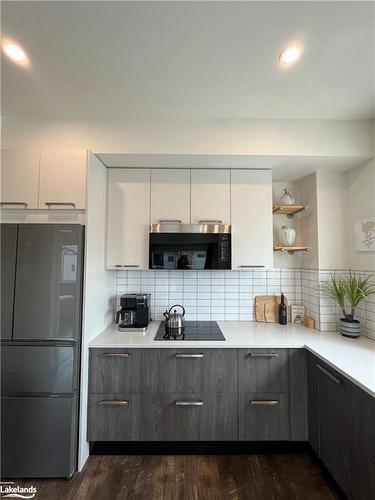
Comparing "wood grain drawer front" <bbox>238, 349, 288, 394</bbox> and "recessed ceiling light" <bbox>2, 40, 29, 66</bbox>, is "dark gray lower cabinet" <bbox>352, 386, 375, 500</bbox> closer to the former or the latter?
"wood grain drawer front" <bbox>238, 349, 288, 394</bbox>

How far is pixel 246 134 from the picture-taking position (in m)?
1.98

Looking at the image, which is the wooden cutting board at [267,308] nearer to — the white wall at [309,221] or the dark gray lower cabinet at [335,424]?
the white wall at [309,221]

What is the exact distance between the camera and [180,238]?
85.1 inches

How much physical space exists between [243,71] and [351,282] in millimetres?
1857

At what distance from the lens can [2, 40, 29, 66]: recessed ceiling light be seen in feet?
4.51

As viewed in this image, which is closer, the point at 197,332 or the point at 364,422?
the point at 364,422

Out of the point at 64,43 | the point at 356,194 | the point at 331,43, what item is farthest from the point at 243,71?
the point at 356,194

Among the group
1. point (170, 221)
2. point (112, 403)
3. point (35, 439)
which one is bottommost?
point (35, 439)

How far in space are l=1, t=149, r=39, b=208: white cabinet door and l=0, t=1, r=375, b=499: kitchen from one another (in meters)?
0.02

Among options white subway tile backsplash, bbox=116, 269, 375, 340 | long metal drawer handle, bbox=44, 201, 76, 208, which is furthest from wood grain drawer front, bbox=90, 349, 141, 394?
long metal drawer handle, bbox=44, 201, 76, 208

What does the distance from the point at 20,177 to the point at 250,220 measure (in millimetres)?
1932

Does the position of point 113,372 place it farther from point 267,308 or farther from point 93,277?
point 267,308

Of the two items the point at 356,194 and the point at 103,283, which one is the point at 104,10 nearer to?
the point at 103,283

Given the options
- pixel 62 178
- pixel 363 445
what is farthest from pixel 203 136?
pixel 363 445
